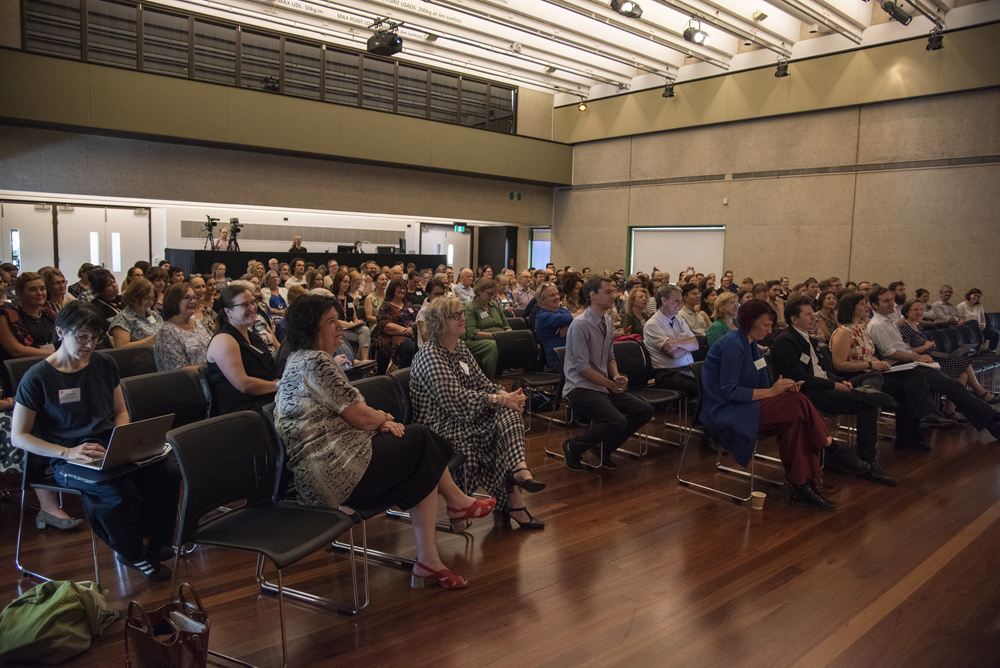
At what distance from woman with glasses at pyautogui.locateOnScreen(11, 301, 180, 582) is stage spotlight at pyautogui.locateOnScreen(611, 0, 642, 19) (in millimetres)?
9679

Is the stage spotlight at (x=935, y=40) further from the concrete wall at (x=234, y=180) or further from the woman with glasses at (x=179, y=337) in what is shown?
the woman with glasses at (x=179, y=337)

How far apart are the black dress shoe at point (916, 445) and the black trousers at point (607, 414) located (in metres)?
2.48

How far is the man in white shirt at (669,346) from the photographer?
17.8 feet

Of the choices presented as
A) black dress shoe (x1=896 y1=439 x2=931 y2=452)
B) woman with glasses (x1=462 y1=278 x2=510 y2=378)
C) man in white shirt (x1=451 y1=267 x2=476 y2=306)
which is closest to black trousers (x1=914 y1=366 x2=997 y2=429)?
black dress shoe (x1=896 y1=439 x2=931 y2=452)

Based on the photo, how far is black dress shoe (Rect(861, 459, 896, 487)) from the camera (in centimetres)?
463

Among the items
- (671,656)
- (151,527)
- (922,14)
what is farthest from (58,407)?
(922,14)

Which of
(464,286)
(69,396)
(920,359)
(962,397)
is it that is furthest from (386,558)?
(464,286)

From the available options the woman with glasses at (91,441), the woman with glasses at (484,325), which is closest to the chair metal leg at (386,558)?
the woman with glasses at (91,441)

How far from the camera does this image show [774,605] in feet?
9.68

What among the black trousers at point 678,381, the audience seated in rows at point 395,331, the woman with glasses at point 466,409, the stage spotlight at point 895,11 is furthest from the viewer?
the stage spotlight at point 895,11

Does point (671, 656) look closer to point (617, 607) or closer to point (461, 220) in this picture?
point (617, 607)

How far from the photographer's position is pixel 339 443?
9.26 ft

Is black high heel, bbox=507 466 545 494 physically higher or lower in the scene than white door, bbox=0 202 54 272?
lower

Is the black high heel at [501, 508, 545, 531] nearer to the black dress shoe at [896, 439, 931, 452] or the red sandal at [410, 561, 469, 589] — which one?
the red sandal at [410, 561, 469, 589]
